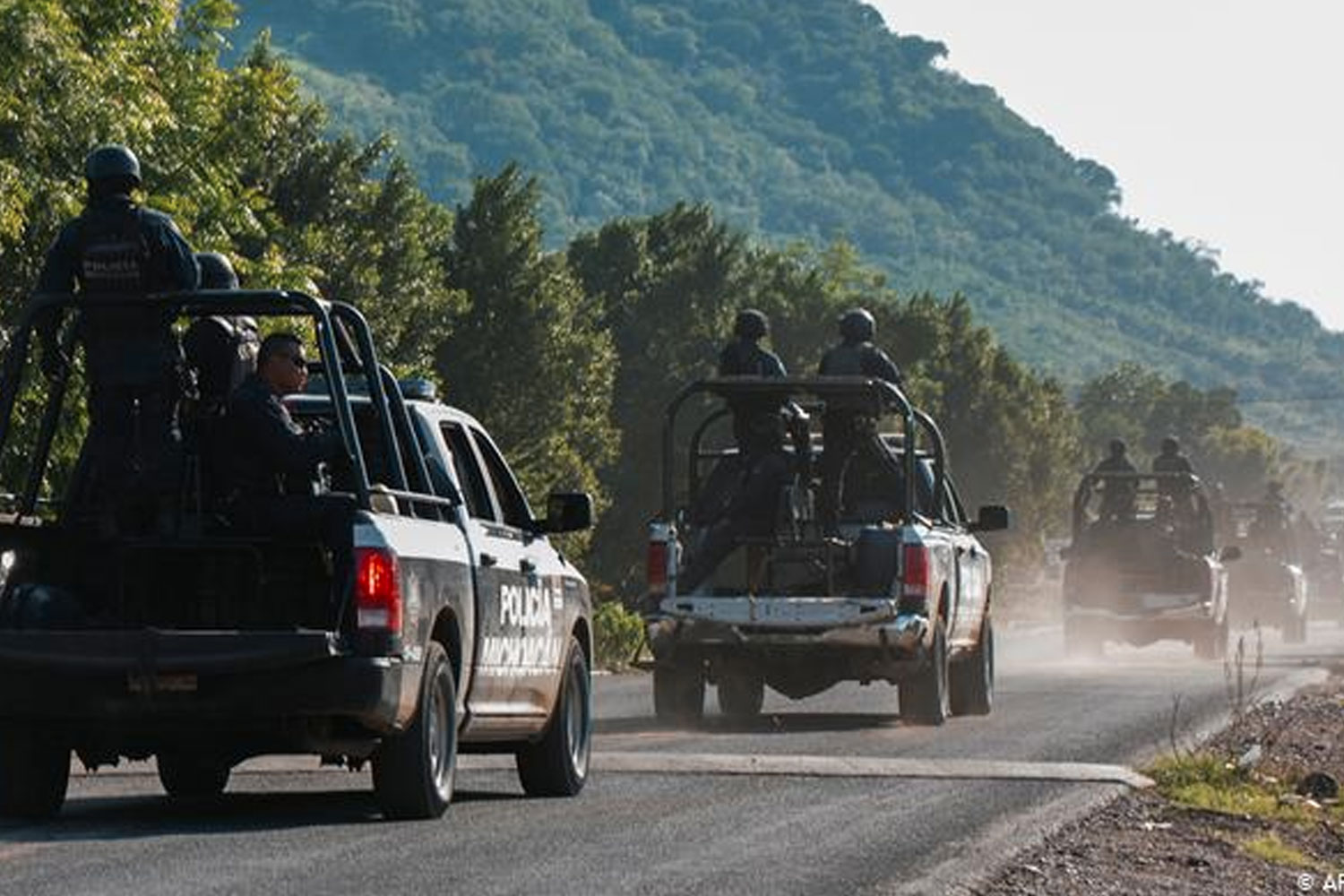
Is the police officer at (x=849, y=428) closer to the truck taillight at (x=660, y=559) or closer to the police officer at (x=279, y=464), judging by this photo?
the truck taillight at (x=660, y=559)

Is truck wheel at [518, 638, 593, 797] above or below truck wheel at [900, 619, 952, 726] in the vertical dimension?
below

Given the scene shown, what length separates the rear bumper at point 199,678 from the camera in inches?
522

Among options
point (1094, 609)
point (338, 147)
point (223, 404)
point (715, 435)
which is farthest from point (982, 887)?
point (715, 435)

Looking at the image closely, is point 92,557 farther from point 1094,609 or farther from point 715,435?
point 715,435

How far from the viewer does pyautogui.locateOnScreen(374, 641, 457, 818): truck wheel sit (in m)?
13.8

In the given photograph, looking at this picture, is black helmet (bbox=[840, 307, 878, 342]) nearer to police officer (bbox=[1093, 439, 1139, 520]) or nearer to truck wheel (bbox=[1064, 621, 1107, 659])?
police officer (bbox=[1093, 439, 1139, 520])

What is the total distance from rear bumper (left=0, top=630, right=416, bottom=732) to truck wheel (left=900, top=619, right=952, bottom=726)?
10978mm

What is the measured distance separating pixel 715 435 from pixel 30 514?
4928cm

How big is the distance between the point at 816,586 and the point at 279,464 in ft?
34.1

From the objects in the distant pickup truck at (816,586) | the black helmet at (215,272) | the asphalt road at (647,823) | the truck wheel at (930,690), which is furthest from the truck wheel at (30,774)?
the truck wheel at (930,690)

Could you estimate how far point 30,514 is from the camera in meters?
14.7

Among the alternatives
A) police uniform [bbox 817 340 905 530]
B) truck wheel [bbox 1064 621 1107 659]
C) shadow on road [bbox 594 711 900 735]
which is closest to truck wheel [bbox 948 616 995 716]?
shadow on road [bbox 594 711 900 735]

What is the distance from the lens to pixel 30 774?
13953 millimetres

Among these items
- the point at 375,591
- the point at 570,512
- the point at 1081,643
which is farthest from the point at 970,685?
the point at 1081,643
